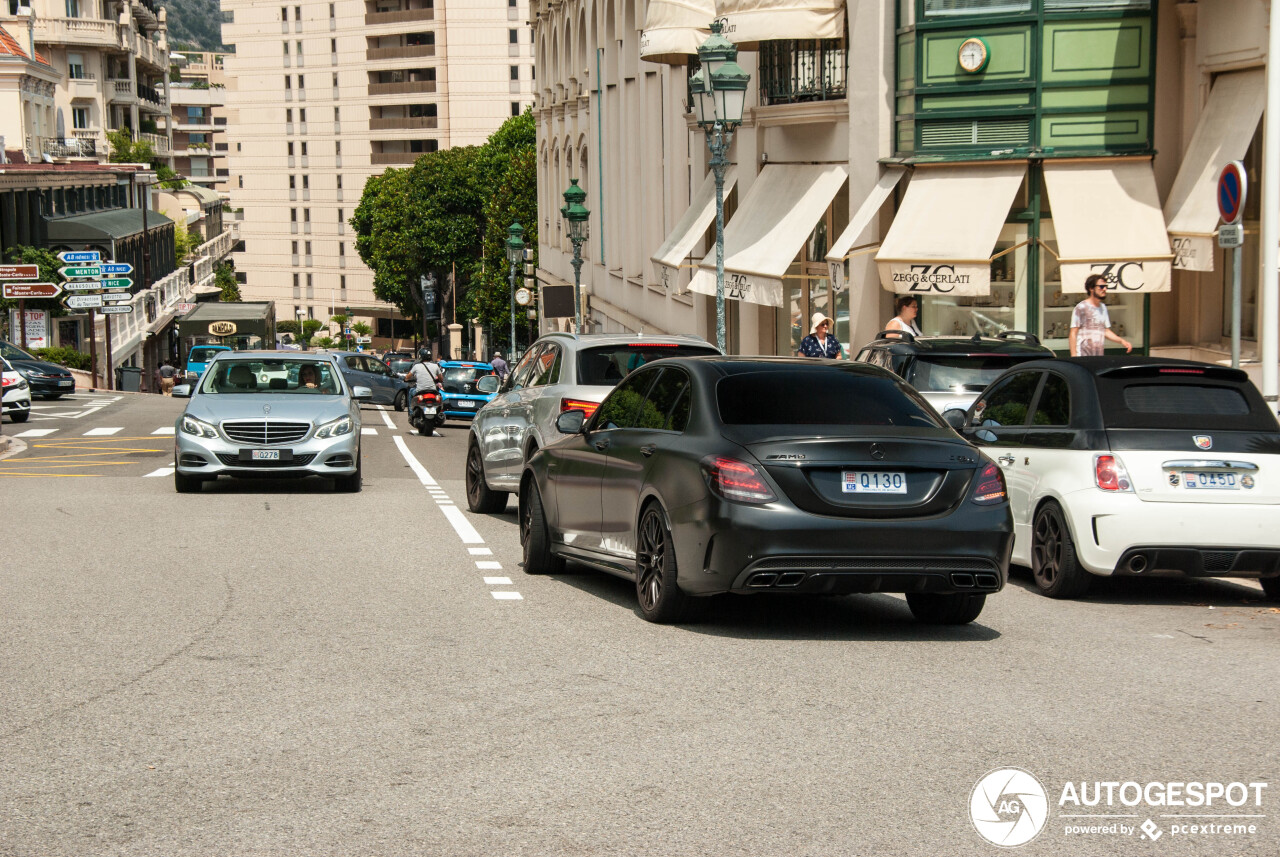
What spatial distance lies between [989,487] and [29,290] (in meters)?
48.6

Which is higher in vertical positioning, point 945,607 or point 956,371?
point 956,371

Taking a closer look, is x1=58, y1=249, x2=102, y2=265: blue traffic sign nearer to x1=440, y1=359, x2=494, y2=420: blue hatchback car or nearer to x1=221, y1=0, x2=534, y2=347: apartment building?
x1=440, y1=359, x2=494, y2=420: blue hatchback car

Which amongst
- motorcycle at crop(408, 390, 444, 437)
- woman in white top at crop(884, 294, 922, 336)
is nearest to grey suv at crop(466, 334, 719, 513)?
woman in white top at crop(884, 294, 922, 336)

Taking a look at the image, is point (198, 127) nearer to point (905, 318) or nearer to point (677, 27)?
point (677, 27)

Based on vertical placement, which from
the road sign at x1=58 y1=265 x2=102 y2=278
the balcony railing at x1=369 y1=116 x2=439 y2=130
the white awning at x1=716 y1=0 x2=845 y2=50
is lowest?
the road sign at x1=58 y1=265 x2=102 y2=278

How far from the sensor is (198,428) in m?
17.9

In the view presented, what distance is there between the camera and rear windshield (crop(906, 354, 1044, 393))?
15070 millimetres

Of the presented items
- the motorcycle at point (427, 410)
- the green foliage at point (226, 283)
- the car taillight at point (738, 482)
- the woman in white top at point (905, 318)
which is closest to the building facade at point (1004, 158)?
the woman in white top at point (905, 318)

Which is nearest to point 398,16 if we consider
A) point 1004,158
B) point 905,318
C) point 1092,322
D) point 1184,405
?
point 1004,158

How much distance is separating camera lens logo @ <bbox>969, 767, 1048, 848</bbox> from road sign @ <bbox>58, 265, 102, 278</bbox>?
52.3m

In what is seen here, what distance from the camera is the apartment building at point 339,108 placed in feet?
426

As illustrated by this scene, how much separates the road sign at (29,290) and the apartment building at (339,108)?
79.8 metres

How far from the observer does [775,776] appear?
596 cm

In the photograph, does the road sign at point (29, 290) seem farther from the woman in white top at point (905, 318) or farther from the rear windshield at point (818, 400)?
the rear windshield at point (818, 400)
